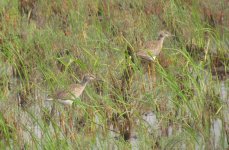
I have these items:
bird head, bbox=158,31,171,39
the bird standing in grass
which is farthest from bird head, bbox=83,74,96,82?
bird head, bbox=158,31,171,39

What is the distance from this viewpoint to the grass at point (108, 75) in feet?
20.3

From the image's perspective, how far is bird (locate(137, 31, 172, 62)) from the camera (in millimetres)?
8273

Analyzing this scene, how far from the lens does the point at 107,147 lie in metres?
5.94

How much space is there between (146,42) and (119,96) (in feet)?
7.66

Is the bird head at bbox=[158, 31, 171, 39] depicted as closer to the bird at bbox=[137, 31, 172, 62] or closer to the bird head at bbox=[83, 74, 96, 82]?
the bird at bbox=[137, 31, 172, 62]

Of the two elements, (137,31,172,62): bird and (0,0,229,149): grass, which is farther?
(137,31,172,62): bird

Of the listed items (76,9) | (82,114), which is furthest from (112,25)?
(82,114)

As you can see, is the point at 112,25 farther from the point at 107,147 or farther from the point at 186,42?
the point at 107,147

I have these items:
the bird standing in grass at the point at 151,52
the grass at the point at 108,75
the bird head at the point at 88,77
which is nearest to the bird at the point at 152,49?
the bird standing in grass at the point at 151,52

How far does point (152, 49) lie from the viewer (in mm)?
8336

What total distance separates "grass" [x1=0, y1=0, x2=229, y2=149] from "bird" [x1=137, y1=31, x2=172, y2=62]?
137 mm

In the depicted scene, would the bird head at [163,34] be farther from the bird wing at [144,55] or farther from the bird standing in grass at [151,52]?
the bird wing at [144,55]

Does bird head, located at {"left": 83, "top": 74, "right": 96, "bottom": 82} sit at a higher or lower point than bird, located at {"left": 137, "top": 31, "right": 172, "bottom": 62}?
higher

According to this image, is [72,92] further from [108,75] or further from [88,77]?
[108,75]
